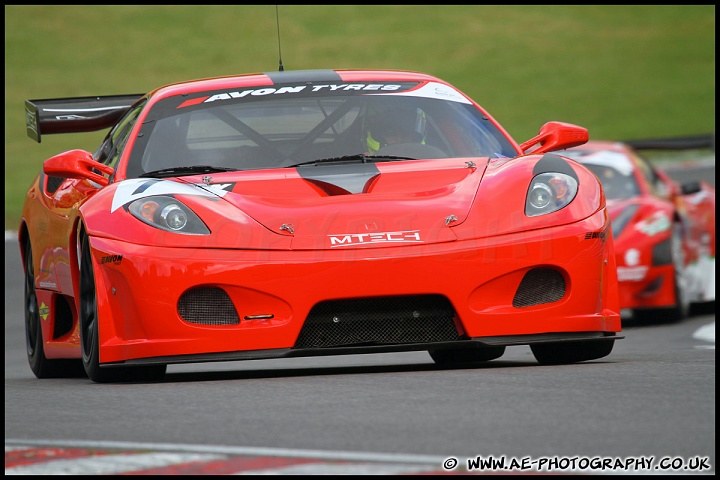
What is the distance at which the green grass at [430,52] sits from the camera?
38156 mm

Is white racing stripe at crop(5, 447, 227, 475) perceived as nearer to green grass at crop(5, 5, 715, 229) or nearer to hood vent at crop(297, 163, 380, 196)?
hood vent at crop(297, 163, 380, 196)

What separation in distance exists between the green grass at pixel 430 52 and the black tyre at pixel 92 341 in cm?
2848

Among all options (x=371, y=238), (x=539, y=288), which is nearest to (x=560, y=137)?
(x=539, y=288)

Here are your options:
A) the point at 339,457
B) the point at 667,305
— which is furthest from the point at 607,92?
the point at 339,457

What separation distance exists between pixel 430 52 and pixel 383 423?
135 ft

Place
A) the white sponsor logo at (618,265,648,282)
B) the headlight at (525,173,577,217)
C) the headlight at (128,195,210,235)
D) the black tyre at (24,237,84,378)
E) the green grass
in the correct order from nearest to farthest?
the headlight at (128,195,210,235)
the headlight at (525,173,577,217)
the black tyre at (24,237,84,378)
the white sponsor logo at (618,265,648,282)
the green grass

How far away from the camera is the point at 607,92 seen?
40812mm

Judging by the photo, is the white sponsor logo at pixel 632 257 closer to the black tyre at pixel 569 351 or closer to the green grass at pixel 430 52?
the black tyre at pixel 569 351

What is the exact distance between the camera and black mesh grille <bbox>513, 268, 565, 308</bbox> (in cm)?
563

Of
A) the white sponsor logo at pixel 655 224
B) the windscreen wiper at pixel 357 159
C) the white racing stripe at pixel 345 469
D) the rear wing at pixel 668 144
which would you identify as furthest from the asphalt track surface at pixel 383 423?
the rear wing at pixel 668 144

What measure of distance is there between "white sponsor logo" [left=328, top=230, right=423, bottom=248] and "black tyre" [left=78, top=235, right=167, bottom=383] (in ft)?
2.93

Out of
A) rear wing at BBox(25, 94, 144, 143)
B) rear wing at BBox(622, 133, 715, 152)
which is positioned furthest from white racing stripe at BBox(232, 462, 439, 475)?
rear wing at BBox(622, 133, 715, 152)

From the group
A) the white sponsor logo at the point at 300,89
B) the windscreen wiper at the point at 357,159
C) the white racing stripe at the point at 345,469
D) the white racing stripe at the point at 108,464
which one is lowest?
the white racing stripe at the point at 108,464

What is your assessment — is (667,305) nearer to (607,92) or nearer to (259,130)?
(259,130)
